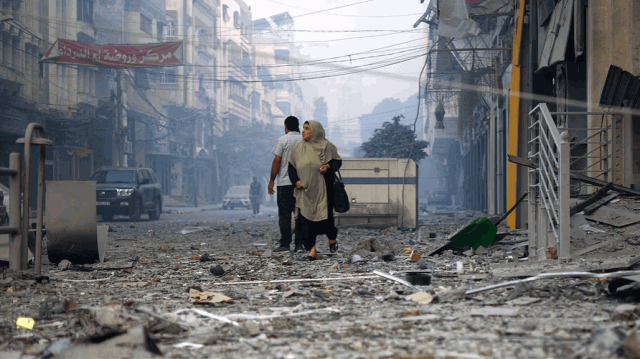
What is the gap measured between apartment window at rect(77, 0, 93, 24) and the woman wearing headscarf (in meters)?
28.0

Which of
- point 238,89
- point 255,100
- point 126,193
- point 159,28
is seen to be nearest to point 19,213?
point 126,193

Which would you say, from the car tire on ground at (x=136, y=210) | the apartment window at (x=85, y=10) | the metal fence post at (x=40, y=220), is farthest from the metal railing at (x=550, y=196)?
the apartment window at (x=85, y=10)

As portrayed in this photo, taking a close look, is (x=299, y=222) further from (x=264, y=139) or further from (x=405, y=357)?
(x=264, y=139)

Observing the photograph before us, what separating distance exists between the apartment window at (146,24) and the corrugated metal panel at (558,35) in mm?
35819

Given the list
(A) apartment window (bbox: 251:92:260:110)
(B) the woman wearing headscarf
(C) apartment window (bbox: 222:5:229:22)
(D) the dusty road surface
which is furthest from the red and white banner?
(A) apartment window (bbox: 251:92:260:110)

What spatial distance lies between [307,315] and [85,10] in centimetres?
3307

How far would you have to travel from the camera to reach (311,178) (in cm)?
762

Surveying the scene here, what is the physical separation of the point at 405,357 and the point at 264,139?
59.6 metres

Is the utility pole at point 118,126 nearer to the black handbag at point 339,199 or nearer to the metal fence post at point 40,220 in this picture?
the black handbag at point 339,199

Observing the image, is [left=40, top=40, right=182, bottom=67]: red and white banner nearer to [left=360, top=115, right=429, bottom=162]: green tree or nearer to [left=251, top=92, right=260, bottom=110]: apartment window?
[left=360, top=115, right=429, bottom=162]: green tree

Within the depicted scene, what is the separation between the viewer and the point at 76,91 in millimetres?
30938

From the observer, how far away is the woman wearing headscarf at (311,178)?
762cm

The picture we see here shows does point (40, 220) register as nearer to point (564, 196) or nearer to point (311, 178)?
point (311, 178)

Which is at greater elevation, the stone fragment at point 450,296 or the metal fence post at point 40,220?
the metal fence post at point 40,220
